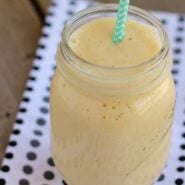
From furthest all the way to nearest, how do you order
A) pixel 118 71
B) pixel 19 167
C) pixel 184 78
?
pixel 184 78 < pixel 19 167 < pixel 118 71

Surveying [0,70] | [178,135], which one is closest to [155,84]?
[178,135]

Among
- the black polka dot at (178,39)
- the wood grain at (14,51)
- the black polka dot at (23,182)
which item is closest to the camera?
the black polka dot at (23,182)

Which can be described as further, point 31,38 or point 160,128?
point 31,38

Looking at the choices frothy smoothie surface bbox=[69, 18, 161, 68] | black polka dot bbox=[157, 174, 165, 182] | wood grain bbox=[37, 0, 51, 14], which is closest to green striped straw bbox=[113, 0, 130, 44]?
frothy smoothie surface bbox=[69, 18, 161, 68]

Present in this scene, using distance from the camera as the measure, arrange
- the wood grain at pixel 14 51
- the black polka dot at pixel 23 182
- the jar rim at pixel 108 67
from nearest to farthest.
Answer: the jar rim at pixel 108 67, the black polka dot at pixel 23 182, the wood grain at pixel 14 51

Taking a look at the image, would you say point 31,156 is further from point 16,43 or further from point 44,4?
point 44,4

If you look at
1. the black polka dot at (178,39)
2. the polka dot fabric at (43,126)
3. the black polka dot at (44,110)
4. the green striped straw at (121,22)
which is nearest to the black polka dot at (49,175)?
the polka dot fabric at (43,126)

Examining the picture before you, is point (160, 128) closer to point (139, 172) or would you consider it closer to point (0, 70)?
point (139, 172)

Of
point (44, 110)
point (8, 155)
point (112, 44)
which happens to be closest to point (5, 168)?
point (8, 155)

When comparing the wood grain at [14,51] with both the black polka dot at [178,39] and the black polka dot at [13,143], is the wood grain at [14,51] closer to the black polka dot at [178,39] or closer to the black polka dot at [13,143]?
the black polka dot at [13,143]
